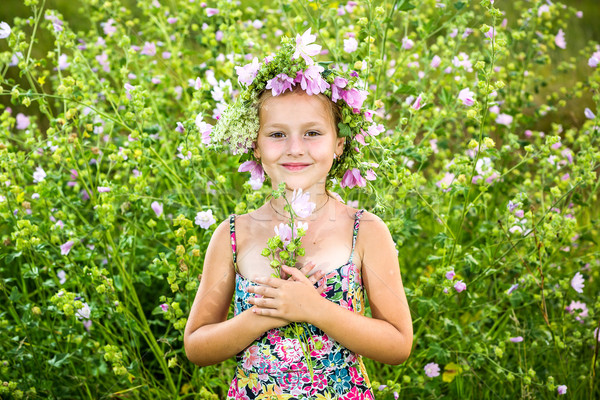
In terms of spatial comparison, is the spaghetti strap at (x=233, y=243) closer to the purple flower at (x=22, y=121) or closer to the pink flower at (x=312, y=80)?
the pink flower at (x=312, y=80)

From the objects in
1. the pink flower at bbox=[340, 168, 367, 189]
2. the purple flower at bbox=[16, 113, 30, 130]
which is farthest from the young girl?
the purple flower at bbox=[16, 113, 30, 130]

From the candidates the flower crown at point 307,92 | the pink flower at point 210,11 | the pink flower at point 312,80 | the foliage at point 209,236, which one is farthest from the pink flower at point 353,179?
the pink flower at point 210,11

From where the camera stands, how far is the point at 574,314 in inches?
85.4

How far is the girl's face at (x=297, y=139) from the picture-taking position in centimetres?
137

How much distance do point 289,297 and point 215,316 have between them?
0.82 ft

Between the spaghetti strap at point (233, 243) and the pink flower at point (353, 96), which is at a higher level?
the pink flower at point (353, 96)

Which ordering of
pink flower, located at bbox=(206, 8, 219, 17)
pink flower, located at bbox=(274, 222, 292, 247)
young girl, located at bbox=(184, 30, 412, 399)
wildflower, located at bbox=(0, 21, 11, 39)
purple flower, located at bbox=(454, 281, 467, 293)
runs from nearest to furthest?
pink flower, located at bbox=(274, 222, 292, 247) < young girl, located at bbox=(184, 30, 412, 399) < purple flower, located at bbox=(454, 281, 467, 293) < wildflower, located at bbox=(0, 21, 11, 39) < pink flower, located at bbox=(206, 8, 219, 17)

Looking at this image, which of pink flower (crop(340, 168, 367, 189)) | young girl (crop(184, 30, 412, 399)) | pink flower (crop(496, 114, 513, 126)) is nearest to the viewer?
young girl (crop(184, 30, 412, 399))

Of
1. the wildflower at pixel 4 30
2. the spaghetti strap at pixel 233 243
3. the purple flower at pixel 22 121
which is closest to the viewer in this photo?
the spaghetti strap at pixel 233 243

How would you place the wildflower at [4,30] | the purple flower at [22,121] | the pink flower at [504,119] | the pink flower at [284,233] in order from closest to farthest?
the pink flower at [284,233]
the wildflower at [4,30]
the pink flower at [504,119]
the purple flower at [22,121]

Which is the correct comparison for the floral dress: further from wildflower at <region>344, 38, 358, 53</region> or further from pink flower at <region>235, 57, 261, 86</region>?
wildflower at <region>344, 38, 358, 53</region>

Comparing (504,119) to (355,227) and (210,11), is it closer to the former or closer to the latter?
(210,11)

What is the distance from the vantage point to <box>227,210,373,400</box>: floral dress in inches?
53.7

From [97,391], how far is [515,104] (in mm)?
1794
